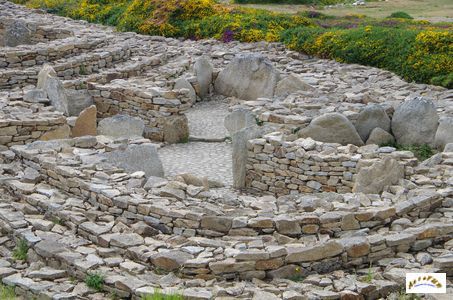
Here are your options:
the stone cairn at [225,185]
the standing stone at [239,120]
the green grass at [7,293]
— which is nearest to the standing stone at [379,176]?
the stone cairn at [225,185]

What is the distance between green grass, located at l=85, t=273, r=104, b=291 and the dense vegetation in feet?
38.5

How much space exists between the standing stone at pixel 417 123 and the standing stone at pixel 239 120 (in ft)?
9.86

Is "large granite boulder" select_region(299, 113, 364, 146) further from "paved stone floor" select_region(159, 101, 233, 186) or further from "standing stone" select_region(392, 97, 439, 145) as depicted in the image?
"paved stone floor" select_region(159, 101, 233, 186)

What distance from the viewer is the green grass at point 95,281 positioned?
10.8 metres

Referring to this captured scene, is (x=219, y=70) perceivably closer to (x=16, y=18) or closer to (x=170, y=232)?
(x=16, y=18)

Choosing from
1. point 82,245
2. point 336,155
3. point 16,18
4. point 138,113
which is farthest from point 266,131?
point 16,18

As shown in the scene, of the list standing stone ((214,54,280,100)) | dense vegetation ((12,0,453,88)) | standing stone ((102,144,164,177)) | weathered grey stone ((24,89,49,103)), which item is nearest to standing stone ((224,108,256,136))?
standing stone ((214,54,280,100))

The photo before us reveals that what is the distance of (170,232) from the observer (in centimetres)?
1180

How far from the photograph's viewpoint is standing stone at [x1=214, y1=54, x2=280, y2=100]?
20016 millimetres

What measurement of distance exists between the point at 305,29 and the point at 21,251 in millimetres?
14144

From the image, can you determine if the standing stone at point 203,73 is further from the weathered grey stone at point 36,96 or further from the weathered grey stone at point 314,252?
the weathered grey stone at point 314,252

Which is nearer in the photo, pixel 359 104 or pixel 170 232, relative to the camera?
pixel 170 232

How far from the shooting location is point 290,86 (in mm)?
19391

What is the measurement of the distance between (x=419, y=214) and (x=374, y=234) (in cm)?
105
